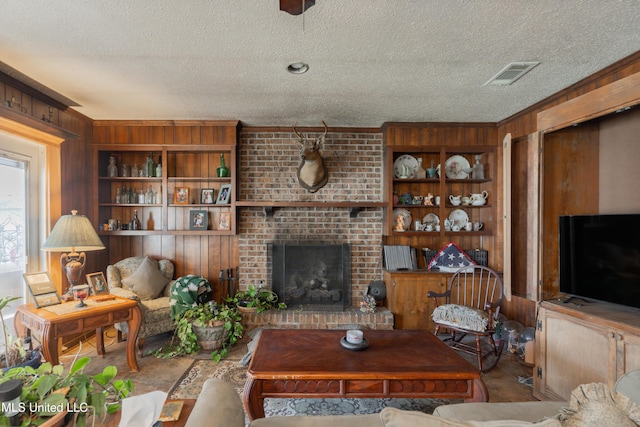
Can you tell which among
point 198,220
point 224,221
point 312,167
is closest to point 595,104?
point 312,167

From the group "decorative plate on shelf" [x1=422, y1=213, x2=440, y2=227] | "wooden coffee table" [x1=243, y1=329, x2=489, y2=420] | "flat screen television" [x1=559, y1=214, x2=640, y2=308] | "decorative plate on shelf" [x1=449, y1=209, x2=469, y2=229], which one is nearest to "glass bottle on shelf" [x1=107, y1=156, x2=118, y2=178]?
"wooden coffee table" [x1=243, y1=329, x2=489, y2=420]

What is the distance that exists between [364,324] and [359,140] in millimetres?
2243

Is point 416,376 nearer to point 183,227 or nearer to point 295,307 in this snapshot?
point 295,307

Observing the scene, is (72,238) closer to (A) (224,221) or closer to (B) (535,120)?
(A) (224,221)

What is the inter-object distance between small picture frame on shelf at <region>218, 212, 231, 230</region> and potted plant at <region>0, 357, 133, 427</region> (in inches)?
112

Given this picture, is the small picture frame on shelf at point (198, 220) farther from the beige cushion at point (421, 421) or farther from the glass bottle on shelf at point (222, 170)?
the beige cushion at point (421, 421)

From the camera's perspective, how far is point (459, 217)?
12.6 ft

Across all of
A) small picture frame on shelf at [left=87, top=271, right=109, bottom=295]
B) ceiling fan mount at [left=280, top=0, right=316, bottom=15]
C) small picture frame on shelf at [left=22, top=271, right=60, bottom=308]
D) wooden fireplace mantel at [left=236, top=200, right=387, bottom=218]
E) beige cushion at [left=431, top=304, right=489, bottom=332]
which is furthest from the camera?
wooden fireplace mantel at [left=236, top=200, right=387, bottom=218]

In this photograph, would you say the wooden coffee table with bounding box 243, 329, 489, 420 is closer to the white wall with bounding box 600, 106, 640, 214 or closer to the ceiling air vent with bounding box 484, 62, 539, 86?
the white wall with bounding box 600, 106, 640, 214

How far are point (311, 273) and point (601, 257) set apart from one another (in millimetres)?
2706

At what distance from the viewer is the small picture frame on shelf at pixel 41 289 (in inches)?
93.7

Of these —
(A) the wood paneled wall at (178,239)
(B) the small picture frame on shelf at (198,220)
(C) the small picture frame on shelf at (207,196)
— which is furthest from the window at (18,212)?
(C) the small picture frame on shelf at (207,196)

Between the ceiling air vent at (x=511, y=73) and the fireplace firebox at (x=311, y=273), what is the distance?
7.49ft

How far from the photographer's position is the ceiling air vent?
2.25 meters
